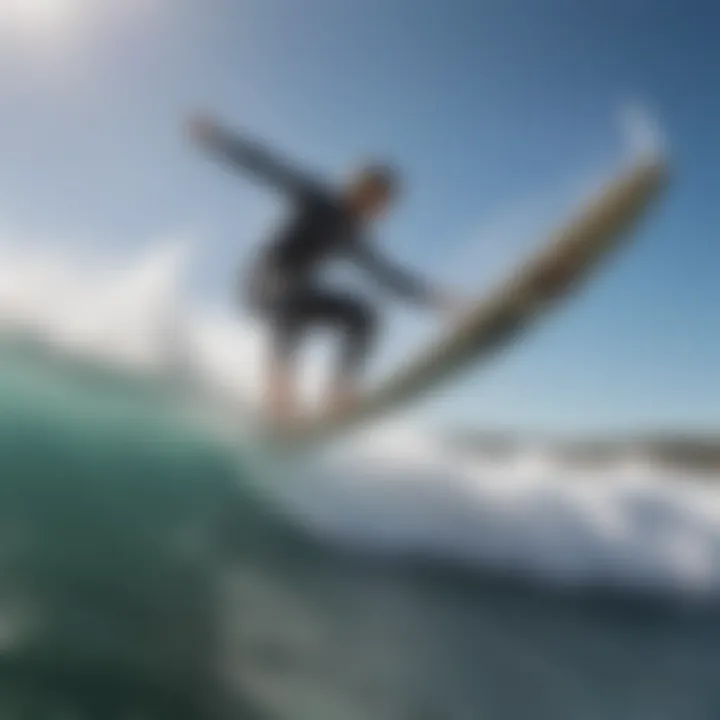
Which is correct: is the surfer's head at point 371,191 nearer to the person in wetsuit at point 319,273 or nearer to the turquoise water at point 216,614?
the person in wetsuit at point 319,273

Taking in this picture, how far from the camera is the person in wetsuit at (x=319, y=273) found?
3898 mm

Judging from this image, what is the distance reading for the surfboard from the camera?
13.9 feet

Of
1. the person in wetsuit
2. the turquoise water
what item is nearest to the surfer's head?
the person in wetsuit

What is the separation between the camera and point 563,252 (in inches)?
166

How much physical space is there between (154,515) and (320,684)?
1.24 metres

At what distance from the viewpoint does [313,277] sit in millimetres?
4102

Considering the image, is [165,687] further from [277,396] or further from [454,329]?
[454,329]

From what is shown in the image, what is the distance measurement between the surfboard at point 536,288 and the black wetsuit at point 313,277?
34 centimetres

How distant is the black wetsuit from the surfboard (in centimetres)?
34

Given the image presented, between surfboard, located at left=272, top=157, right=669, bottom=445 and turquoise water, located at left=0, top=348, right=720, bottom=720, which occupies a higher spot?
surfboard, located at left=272, top=157, right=669, bottom=445

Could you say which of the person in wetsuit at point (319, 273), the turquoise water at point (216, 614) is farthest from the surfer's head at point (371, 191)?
the turquoise water at point (216, 614)

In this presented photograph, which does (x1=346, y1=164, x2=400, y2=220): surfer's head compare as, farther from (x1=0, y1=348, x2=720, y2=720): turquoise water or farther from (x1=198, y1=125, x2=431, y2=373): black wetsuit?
(x1=0, y1=348, x2=720, y2=720): turquoise water

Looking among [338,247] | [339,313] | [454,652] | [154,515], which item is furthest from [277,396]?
[454,652]

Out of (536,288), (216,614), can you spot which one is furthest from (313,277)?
(216,614)
